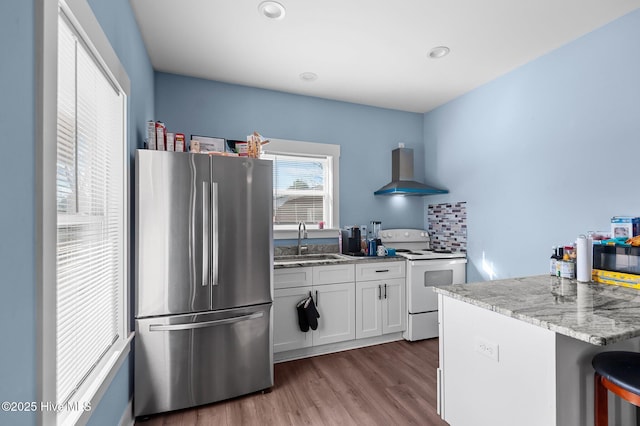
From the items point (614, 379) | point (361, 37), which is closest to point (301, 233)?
point (361, 37)

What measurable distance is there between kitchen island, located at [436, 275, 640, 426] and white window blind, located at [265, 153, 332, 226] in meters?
2.06

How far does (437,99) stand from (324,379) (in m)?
3.27

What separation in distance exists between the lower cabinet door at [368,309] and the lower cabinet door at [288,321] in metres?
0.54

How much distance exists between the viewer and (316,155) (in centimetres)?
354

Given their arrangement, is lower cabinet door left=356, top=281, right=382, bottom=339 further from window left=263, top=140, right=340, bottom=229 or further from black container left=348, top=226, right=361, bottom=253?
window left=263, top=140, right=340, bottom=229

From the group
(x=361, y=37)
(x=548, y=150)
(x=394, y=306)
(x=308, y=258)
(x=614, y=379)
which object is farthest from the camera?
(x=308, y=258)

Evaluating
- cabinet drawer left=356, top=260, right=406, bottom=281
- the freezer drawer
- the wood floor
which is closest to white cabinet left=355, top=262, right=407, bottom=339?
cabinet drawer left=356, top=260, right=406, bottom=281

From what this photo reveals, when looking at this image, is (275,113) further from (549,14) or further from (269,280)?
(549,14)

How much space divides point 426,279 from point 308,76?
2.44 metres

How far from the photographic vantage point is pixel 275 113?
11.0 feet

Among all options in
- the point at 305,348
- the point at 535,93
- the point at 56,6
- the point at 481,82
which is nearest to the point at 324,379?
the point at 305,348

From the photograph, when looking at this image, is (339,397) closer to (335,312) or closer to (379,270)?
(335,312)

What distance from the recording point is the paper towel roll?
1.76 m

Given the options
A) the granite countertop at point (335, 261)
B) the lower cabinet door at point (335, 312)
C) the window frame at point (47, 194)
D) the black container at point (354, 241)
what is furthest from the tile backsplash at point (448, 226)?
the window frame at point (47, 194)
